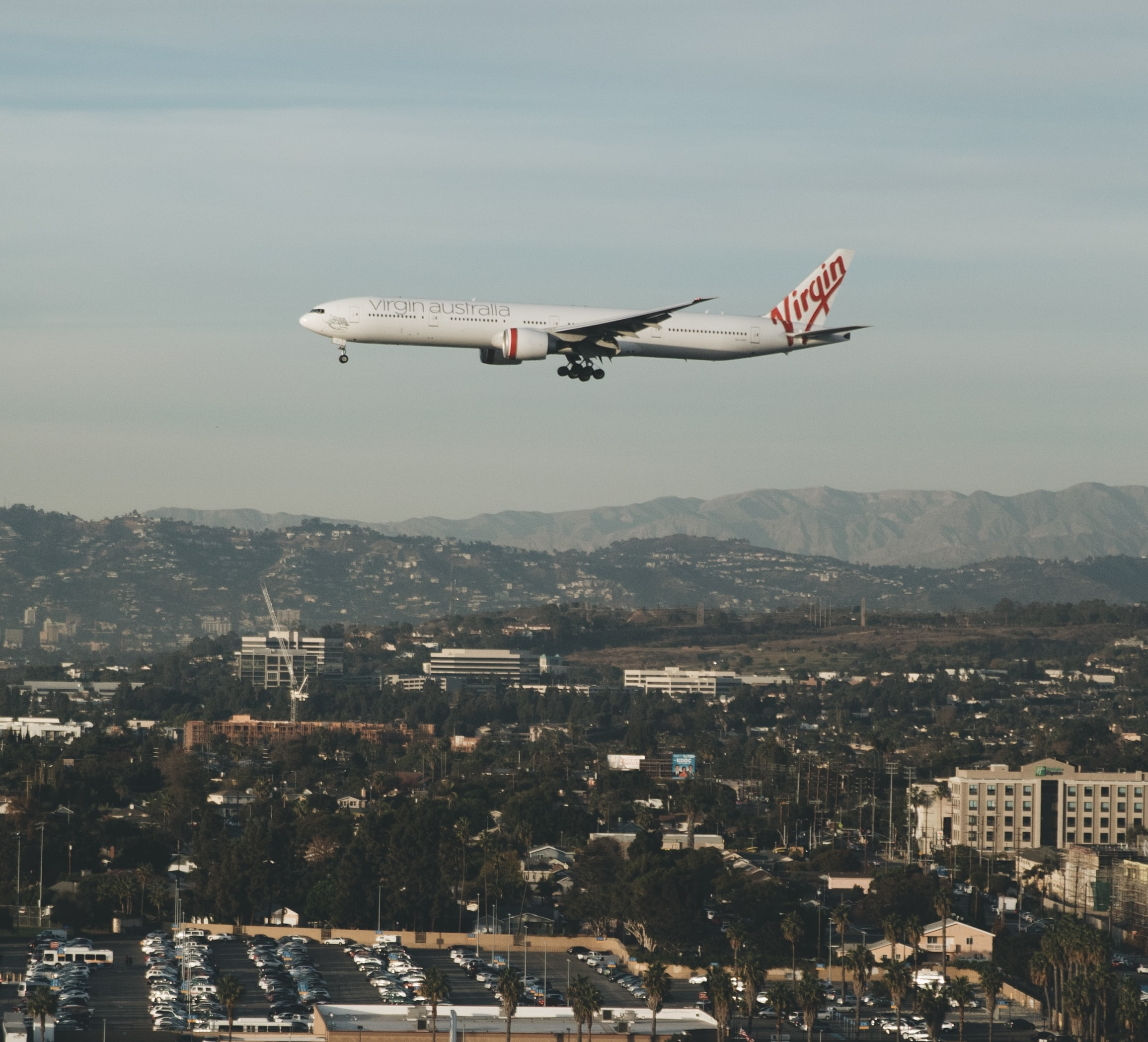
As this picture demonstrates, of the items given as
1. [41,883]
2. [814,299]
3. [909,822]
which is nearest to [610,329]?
[814,299]

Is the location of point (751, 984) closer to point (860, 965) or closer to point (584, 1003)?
point (860, 965)

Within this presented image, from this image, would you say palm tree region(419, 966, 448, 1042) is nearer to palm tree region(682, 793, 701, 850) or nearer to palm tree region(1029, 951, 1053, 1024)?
palm tree region(1029, 951, 1053, 1024)

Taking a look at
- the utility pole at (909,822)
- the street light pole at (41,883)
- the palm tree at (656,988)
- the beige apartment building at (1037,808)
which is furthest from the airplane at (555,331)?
the beige apartment building at (1037,808)

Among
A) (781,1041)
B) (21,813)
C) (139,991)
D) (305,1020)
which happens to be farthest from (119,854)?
(781,1041)

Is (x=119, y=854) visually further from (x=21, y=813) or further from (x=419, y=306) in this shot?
(x=419, y=306)

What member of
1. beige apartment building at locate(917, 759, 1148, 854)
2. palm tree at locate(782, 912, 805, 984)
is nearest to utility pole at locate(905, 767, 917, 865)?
beige apartment building at locate(917, 759, 1148, 854)

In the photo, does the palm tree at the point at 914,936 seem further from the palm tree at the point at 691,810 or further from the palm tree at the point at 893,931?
the palm tree at the point at 691,810
